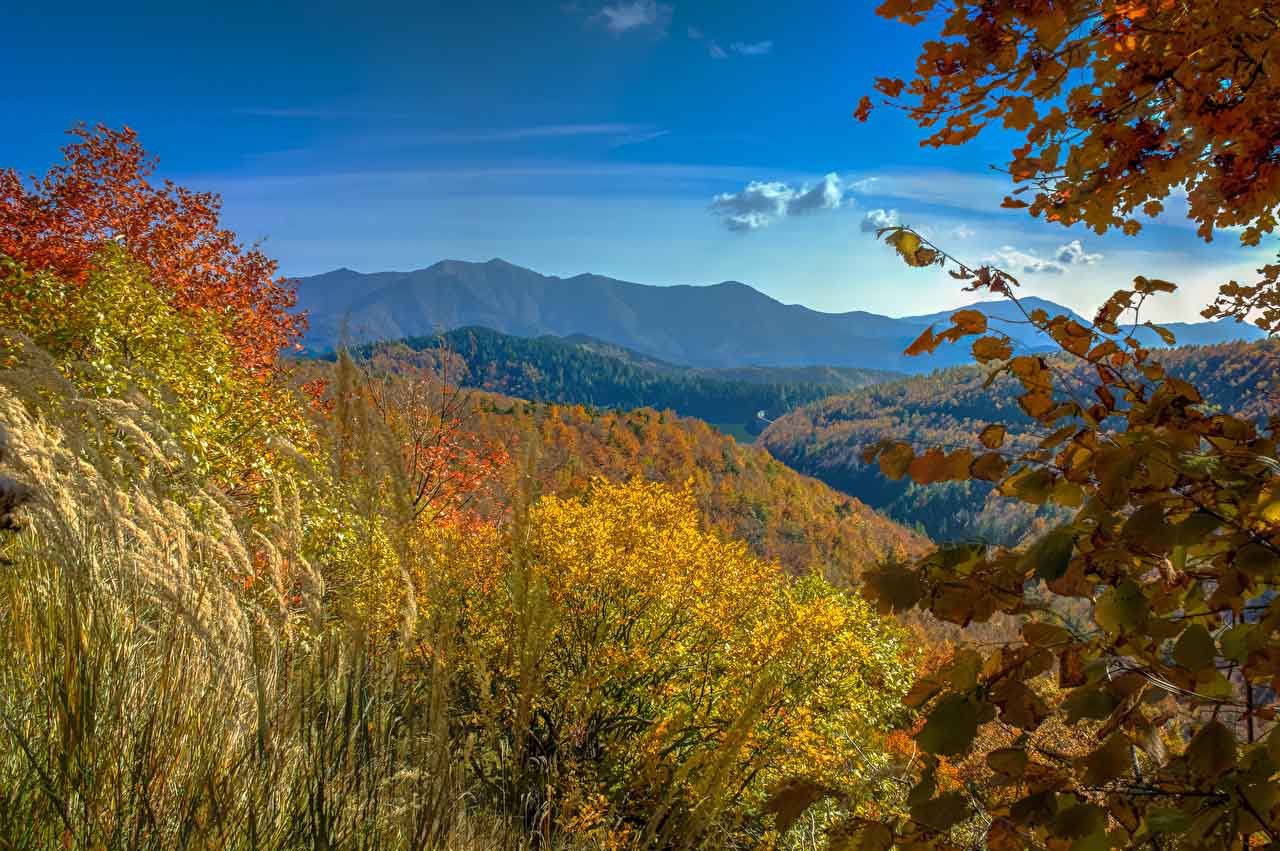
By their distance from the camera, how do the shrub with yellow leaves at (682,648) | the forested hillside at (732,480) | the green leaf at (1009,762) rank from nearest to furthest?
the green leaf at (1009,762) < the shrub with yellow leaves at (682,648) < the forested hillside at (732,480)

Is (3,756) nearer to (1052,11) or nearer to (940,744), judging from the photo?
(940,744)

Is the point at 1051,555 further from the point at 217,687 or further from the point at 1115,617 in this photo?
the point at 217,687

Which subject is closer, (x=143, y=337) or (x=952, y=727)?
(x=952, y=727)

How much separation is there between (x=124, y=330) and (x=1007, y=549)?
14.0m

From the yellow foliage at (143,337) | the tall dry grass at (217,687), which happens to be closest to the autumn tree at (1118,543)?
the tall dry grass at (217,687)

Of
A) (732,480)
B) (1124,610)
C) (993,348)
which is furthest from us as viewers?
(732,480)

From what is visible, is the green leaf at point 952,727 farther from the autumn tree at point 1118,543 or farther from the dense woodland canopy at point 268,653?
the dense woodland canopy at point 268,653

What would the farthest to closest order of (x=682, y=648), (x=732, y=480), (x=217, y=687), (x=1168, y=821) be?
(x=732, y=480) < (x=682, y=648) < (x=217, y=687) < (x=1168, y=821)

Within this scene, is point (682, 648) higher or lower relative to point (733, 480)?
higher

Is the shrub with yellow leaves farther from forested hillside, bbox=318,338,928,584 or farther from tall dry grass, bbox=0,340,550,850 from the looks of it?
forested hillside, bbox=318,338,928,584

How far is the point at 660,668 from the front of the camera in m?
13.4

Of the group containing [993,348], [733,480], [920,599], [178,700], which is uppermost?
[993,348]

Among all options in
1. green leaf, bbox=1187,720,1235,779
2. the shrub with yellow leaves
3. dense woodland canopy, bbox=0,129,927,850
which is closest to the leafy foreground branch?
green leaf, bbox=1187,720,1235,779

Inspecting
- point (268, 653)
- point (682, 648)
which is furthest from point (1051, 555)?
point (682, 648)
